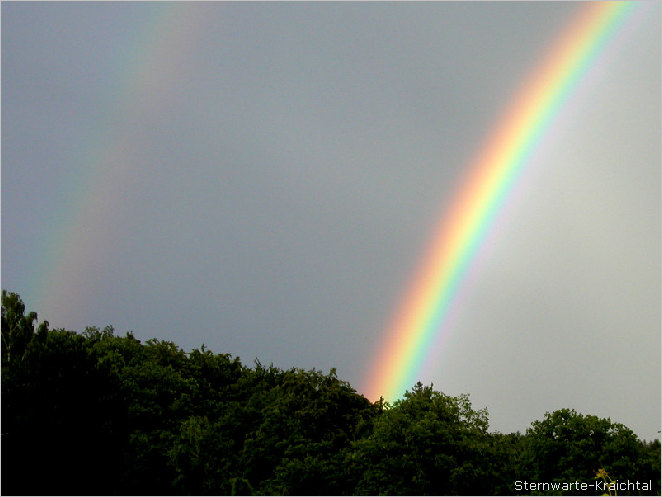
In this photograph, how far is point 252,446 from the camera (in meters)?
42.4

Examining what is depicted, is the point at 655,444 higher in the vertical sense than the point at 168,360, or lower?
lower

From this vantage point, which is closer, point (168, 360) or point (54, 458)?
point (54, 458)

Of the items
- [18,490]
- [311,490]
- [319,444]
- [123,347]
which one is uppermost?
[123,347]

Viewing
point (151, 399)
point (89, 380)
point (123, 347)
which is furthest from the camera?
point (123, 347)

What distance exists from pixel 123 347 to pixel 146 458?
54.6 feet

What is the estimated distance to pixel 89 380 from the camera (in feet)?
140

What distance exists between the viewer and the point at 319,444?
43.1m

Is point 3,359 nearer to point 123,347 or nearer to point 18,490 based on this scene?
point 18,490

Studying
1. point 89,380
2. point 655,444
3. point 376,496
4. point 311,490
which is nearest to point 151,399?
point 89,380

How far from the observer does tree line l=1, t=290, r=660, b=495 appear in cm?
3766

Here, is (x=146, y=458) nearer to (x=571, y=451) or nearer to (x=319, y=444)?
(x=319, y=444)

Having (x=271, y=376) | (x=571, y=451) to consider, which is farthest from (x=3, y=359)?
(x=571, y=451)

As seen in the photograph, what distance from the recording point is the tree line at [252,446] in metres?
37.7

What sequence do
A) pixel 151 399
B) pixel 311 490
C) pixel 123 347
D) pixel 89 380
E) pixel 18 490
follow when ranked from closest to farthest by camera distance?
pixel 18 490, pixel 311 490, pixel 89 380, pixel 151 399, pixel 123 347
